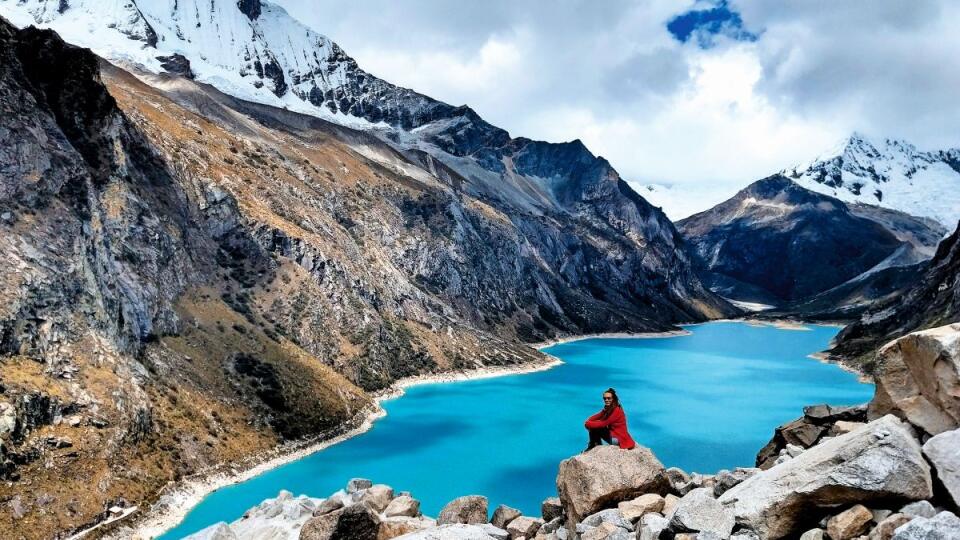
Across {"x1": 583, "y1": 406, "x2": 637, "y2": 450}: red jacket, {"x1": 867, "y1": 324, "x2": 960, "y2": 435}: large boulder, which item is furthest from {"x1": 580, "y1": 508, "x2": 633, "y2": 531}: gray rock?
{"x1": 867, "y1": 324, "x2": 960, "y2": 435}: large boulder

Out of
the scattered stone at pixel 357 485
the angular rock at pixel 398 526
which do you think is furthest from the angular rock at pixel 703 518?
the scattered stone at pixel 357 485

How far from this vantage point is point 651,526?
14.0 meters

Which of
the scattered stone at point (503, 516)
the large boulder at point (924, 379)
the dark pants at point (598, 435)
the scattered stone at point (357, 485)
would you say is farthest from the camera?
the scattered stone at point (357, 485)

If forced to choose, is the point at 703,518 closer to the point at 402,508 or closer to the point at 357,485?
the point at 402,508

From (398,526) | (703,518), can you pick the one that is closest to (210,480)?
(398,526)

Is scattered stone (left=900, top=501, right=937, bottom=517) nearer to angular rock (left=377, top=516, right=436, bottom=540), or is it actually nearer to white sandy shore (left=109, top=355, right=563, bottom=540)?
angular rock (left=377, top=516, right=436, bottom=540)

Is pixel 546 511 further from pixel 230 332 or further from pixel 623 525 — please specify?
pixel 230 332

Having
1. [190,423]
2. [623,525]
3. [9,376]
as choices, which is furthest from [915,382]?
[190,423]

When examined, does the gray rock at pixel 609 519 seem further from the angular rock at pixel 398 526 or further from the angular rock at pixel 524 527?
the angular rock at pixel 398 526

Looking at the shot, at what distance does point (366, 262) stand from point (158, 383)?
2804 inches

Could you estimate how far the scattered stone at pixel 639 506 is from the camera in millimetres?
15477

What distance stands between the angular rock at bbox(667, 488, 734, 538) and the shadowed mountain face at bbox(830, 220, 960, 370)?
143928 mm

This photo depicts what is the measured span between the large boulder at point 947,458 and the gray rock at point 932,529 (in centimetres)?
152

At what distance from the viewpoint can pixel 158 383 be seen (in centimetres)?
6278
